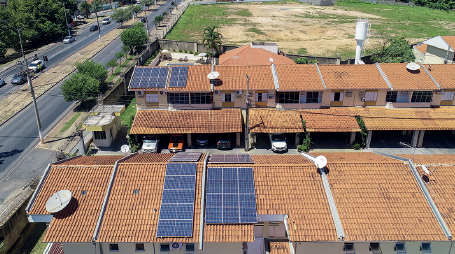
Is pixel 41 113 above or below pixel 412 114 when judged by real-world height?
below

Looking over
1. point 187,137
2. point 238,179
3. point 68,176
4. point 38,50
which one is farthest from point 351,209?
point 38,50

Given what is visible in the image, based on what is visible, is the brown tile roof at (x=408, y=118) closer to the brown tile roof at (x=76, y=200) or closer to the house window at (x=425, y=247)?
the house window at (x=425, y=247)

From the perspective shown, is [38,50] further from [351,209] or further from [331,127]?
[351,209]

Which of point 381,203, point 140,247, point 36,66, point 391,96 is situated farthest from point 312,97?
point 36,66

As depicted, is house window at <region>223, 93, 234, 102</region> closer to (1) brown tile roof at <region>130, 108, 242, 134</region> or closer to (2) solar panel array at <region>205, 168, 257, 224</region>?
(1) brown tile roof at <region>130, 108, 242, 134</region>

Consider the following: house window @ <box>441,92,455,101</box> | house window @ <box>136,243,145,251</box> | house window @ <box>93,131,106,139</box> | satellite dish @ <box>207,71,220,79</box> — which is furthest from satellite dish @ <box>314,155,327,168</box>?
house window @ <box>93,131,106,139</box>

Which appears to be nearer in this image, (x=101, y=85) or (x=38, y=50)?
(x=101, y=85)

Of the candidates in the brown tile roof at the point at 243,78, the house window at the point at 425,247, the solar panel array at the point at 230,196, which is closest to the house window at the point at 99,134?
the brown tile roof at the point at 243,78

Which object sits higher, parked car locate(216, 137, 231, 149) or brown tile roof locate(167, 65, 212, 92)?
brown tile roof locate(167, 65, 212, 92)

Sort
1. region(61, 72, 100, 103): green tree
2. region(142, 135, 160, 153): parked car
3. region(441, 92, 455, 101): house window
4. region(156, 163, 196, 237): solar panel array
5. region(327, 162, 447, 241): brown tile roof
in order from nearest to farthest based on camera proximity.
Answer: region(327, 162, 447, 241): brown tile roof
region(156, 163, 196, 237): solar panel array
region(142, 135, 160, 153): parked car
region(441, 92, 455, 101): house window
region(61, 72, 100, 103): green tree
